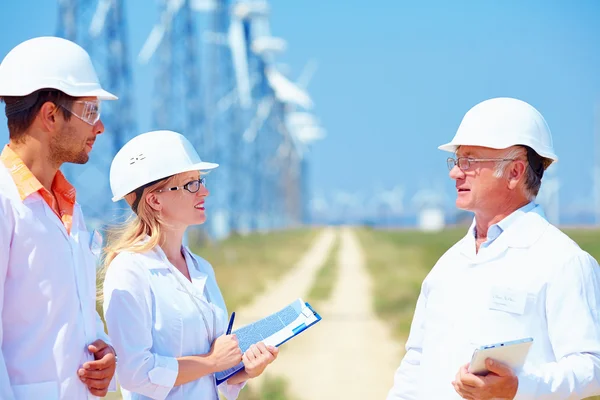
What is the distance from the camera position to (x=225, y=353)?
157 inches

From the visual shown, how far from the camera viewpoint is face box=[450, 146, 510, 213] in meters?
3.92

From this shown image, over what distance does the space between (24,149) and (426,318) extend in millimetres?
1854

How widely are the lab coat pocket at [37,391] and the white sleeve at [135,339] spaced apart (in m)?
0.52

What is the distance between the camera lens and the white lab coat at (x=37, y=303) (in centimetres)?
327

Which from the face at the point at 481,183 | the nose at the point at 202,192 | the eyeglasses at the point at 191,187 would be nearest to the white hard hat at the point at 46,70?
the eyeglasses at the point at 191,187

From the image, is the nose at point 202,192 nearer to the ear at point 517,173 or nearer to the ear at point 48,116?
the ear at point 48,116

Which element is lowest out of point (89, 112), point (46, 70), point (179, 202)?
point (179, 202)

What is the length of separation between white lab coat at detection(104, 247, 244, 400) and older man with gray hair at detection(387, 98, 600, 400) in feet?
3.13

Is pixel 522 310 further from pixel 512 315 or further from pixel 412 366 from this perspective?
pixel 412 366

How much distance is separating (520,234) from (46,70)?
203 cm

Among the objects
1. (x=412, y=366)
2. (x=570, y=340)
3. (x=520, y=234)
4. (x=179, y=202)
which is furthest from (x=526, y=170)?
(x=179, y=202)

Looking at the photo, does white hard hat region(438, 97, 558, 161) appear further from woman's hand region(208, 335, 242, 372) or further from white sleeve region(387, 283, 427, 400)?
woman's hand region(208, 335, 242, 372)

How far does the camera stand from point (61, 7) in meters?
17.2

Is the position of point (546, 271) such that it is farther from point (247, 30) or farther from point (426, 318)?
point (247, 30)
